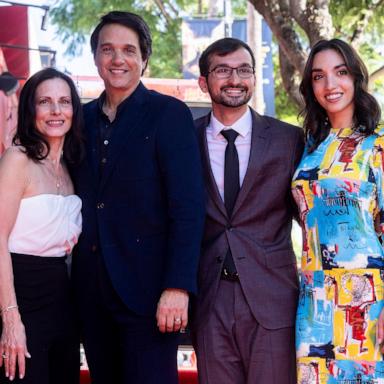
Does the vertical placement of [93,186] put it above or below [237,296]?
above

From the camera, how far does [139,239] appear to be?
3617 mm

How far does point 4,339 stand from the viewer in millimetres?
3453

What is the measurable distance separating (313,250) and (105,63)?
132 cm

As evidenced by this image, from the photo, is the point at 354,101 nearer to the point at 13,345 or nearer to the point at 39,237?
the point at 39,237

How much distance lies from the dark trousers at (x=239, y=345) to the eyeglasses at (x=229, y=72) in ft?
3.38

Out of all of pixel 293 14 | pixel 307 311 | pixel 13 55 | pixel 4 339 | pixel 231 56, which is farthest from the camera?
pixel 13 55

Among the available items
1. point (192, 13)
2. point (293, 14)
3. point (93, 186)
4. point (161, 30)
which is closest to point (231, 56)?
point (93, 186)

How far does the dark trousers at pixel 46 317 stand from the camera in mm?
3510

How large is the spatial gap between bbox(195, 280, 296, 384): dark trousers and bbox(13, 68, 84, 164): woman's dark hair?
0.95m

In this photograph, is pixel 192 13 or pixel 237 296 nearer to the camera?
pixel 237 296

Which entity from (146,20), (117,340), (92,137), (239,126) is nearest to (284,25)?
(239,126)

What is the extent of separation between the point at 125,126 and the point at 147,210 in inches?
16.3

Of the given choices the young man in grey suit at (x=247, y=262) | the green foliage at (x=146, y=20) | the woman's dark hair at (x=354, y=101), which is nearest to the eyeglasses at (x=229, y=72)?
the young man in grey suit at (x=247, y=262)

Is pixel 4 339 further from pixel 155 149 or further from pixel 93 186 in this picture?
pixel 155 149
